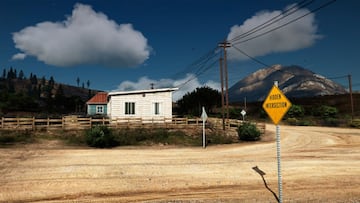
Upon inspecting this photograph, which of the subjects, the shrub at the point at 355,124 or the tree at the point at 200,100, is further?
the tree at the point at 200,100

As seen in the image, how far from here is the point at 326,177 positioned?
9805 mm

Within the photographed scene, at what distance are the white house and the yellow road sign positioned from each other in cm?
2316

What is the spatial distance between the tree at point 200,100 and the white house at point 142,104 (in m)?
33.5

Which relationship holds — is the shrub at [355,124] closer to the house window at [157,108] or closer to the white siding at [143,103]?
the white siding at [143,103]

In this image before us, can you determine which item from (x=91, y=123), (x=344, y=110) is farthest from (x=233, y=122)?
(x=344, y=110)

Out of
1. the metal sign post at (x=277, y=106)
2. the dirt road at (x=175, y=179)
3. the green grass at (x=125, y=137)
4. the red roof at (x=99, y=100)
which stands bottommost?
the dirt road at (x=175, y=179)

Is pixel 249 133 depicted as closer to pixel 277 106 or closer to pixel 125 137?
pixel 125 137

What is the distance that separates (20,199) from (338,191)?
1019 centimetres

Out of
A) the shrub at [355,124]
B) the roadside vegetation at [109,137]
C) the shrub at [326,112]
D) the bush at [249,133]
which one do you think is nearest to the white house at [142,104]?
the roadside vegetation at [109,137]

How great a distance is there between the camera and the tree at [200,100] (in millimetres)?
63856

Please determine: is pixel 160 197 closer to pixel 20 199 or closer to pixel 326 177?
pixel 20 199

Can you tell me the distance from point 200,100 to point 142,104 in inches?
1447

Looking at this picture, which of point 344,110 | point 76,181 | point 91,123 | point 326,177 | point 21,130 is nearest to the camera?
point 76,181

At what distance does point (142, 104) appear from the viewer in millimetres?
28969
